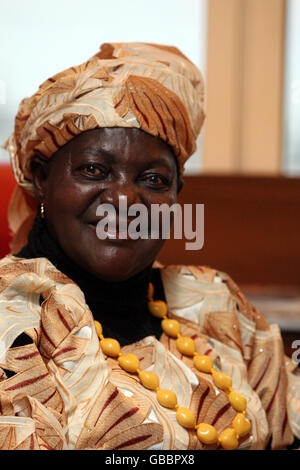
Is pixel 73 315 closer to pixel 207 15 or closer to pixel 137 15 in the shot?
pixel 137 15

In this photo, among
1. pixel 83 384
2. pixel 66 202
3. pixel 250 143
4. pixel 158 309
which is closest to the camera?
pixel 83 384

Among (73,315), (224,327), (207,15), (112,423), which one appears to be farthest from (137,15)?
(112,423)

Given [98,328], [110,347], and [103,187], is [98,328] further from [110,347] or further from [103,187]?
[103,187]

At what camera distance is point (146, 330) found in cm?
111

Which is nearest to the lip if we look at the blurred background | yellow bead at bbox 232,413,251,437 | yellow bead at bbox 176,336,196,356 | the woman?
the woman

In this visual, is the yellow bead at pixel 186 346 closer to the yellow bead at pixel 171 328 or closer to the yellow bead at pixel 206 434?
the yellow bead at pixel 171 328

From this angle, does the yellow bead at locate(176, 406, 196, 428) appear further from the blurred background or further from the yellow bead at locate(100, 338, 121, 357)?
the blurred background

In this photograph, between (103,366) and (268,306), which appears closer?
(103,366)

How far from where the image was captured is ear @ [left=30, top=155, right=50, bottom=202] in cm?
108

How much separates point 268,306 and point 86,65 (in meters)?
1.24

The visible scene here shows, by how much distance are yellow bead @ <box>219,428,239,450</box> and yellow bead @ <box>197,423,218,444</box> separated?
0.07 feet

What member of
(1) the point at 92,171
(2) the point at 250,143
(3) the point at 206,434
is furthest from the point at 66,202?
(2) the point at 250,143

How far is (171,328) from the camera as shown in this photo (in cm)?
113

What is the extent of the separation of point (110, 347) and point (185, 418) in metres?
0.15
